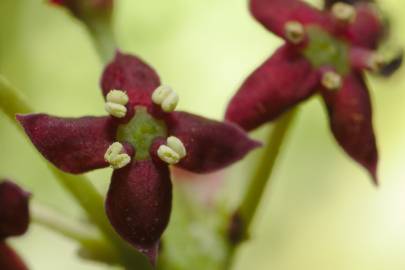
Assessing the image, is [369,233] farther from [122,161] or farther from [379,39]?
[122,161]

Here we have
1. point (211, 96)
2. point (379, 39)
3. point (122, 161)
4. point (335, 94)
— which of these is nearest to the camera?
point (122, 161)

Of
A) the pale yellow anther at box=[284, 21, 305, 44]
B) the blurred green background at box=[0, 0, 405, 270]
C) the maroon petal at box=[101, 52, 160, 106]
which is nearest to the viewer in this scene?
the maroon petal at box=[101, 52, 160, 106]

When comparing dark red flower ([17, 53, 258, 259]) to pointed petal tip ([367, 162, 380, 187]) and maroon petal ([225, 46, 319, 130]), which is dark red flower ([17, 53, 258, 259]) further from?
pointed petal tip ([367, 162, 380, 187])

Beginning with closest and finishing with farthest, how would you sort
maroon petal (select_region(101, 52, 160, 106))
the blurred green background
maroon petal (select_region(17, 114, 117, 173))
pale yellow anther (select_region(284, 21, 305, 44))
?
1. maroon petal (select_region(17, 114, 117, 173))
2. maroon petal (select_region(101, 52, 160, 106))
3. pale yellow anther (select_region(284, 21, 305, 44))
4. the blurred green background

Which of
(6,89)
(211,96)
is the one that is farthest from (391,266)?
(6,89)

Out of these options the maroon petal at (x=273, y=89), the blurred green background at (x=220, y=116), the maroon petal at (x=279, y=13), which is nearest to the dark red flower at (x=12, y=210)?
the maroon petal at (x=273, y=89)

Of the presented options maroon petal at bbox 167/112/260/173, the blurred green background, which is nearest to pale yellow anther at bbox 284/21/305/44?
maroon petal at bbox 167/112/260/173

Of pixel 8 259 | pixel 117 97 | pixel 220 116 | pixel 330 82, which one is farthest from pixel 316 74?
pixel 220 116

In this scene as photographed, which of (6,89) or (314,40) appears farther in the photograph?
→ (314,40)
